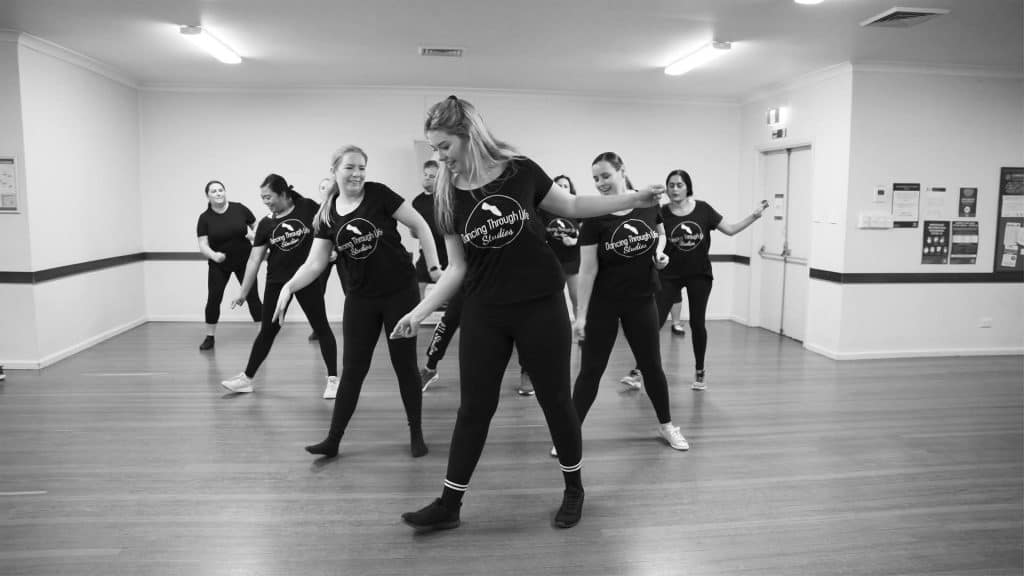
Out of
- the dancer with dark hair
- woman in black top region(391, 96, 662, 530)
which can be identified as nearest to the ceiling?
the dancer with dark hair

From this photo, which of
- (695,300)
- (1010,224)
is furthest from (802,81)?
(695,300)

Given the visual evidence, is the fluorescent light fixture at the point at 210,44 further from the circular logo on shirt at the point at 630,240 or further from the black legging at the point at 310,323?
the circular logo on shirt at the point at 630,240

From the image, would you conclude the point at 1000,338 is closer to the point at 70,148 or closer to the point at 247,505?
the point at 247,505

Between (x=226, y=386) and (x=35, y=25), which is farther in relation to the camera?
(x=35, y=25)

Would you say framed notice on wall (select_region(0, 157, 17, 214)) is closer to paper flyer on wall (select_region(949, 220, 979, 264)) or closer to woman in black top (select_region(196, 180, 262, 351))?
woman in black top (select_region(196, 180, 262, 351))

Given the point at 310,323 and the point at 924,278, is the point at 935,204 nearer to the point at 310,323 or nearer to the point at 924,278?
the point at 924,278

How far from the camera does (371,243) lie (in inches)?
134

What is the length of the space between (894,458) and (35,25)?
22.3ft

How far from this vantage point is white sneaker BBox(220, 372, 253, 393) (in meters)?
4.95

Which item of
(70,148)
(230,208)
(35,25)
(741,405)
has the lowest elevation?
(741,405)

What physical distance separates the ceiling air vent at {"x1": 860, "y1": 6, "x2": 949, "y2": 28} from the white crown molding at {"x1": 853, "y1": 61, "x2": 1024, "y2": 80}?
131 centimetres

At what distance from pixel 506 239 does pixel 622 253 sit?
114 centimetres

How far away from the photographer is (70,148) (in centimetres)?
641

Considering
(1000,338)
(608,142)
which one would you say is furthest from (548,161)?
(1000,338)
